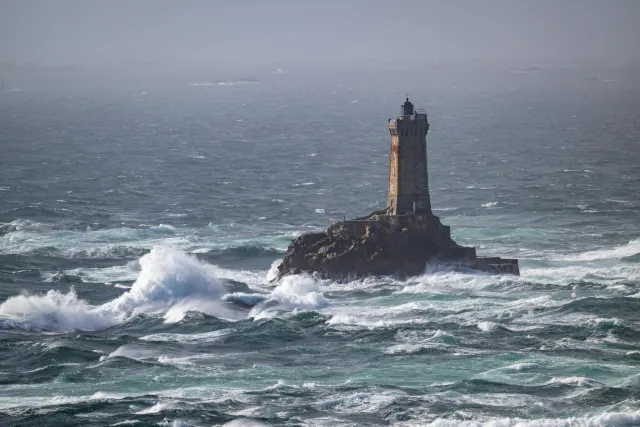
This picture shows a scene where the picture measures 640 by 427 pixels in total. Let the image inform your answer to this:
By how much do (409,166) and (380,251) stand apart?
684 cm

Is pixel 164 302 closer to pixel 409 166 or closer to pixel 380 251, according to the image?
pixel 380 251

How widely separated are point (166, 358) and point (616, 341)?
999 inches

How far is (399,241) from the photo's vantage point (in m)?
107

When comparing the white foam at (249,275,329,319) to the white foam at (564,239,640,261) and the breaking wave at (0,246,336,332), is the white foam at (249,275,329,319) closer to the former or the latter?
the breaking wave at (0,246,336,332)

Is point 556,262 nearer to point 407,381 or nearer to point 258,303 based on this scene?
point 258,303

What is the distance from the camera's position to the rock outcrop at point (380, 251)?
106062mm

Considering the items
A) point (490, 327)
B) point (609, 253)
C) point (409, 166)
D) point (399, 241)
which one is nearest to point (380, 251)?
point (399, 241)

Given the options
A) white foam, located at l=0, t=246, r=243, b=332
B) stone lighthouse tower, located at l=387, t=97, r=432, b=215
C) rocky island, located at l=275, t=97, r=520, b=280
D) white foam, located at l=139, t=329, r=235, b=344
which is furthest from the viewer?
stone lighthouse tower, located at l=387, t=97, r=432, b=215

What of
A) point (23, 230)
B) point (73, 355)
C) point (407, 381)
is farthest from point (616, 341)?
point (23, 230)

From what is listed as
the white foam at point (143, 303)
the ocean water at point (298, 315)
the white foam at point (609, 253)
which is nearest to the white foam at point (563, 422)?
the ocean water at point (298, 315)

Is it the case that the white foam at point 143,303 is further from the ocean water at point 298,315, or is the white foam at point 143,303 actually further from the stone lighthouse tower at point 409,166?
the stone lighthouse tower at point 409,166

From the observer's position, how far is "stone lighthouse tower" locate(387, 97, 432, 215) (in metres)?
109

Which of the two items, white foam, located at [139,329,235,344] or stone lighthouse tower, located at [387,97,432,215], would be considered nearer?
white foam, located at [139,329,235,344]

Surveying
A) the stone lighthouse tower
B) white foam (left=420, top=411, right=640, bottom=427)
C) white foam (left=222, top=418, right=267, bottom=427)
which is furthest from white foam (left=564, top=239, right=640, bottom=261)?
white foam (left=222, top=418, right=267, bottom=427)
